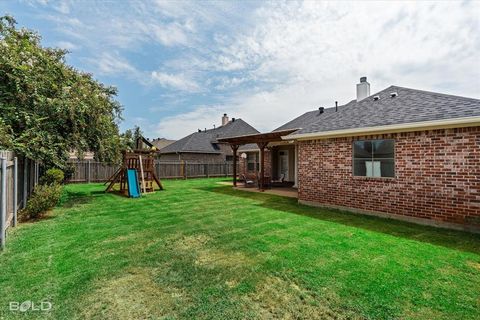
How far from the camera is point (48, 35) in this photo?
10.4 m

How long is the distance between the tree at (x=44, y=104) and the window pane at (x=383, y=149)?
9.94m

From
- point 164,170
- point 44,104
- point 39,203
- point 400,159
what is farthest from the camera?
point 164,170

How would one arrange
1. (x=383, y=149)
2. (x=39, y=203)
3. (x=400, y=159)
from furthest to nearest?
1. (x=383, y=149)
2. (x=39, y=203)
3. (x=400, y=159)

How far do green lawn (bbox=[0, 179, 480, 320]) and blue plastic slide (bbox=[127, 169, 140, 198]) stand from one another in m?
5.00

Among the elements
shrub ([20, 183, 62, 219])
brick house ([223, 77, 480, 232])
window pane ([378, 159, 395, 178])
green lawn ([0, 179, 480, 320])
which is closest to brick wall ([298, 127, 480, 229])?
brick house ([223, 77, 480, 232])

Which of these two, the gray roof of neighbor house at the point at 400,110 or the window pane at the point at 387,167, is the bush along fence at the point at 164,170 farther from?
the window pane at the point at 387,167

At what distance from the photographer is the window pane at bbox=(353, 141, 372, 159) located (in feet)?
25.2

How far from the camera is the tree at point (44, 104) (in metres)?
7.62

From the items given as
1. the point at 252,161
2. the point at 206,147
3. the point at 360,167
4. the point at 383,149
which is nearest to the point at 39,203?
the point at 360,167

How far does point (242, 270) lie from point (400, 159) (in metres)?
5.74

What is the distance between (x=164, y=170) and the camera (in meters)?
21.6

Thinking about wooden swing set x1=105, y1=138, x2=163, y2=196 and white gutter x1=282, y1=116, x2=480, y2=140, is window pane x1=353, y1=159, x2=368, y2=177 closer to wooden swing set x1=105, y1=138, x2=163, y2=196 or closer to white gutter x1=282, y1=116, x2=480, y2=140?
white gutter x1=282, y1=116, x2=480, y2=140

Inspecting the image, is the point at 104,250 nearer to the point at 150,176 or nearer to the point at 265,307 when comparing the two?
the point at 265,307

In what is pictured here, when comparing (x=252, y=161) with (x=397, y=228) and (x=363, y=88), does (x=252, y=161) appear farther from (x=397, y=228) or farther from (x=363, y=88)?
(x=397, y=228)
